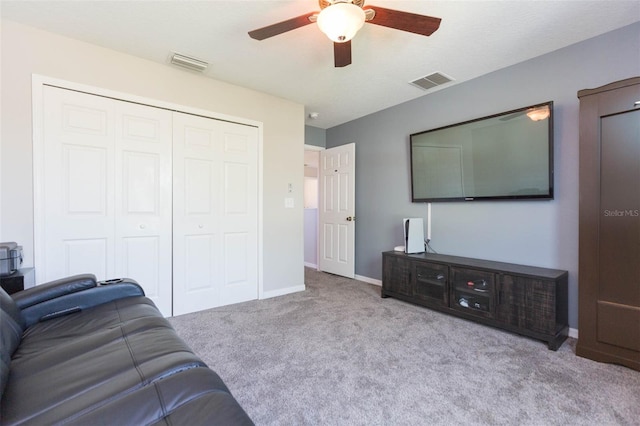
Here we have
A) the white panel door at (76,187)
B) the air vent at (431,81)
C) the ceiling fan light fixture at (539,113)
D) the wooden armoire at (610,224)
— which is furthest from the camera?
the air vent at (431,81)

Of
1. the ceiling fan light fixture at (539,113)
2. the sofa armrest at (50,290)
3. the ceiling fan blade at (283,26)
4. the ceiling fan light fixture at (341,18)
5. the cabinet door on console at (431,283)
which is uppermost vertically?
the ceiling fan blade at (283,26)

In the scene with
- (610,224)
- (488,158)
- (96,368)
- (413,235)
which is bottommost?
(96,368)

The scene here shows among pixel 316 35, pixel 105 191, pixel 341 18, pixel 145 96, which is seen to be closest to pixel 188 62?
pixel 145 96

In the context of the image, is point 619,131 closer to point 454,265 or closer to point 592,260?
point 592,260

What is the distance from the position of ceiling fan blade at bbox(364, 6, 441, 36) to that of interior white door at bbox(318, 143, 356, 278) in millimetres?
2626

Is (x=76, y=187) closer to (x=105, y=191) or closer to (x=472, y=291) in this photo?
(x=105, y=191)

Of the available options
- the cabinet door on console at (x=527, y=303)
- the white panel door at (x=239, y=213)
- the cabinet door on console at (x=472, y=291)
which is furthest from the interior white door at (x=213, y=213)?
the cabinet door on console at (x=527, y=303)

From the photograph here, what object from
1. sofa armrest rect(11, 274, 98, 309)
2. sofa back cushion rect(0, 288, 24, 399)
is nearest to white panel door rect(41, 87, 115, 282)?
sofa armrest rect(11, 274, 98, 309)

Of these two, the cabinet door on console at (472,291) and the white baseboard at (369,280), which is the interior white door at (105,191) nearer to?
the white baseboard at (369,280)

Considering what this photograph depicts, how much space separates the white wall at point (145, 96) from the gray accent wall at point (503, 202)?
1.15m

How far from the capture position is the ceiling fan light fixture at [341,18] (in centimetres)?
167

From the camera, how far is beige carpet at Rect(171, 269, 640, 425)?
158cm

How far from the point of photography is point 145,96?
2859mm

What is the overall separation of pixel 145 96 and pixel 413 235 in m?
3.16
